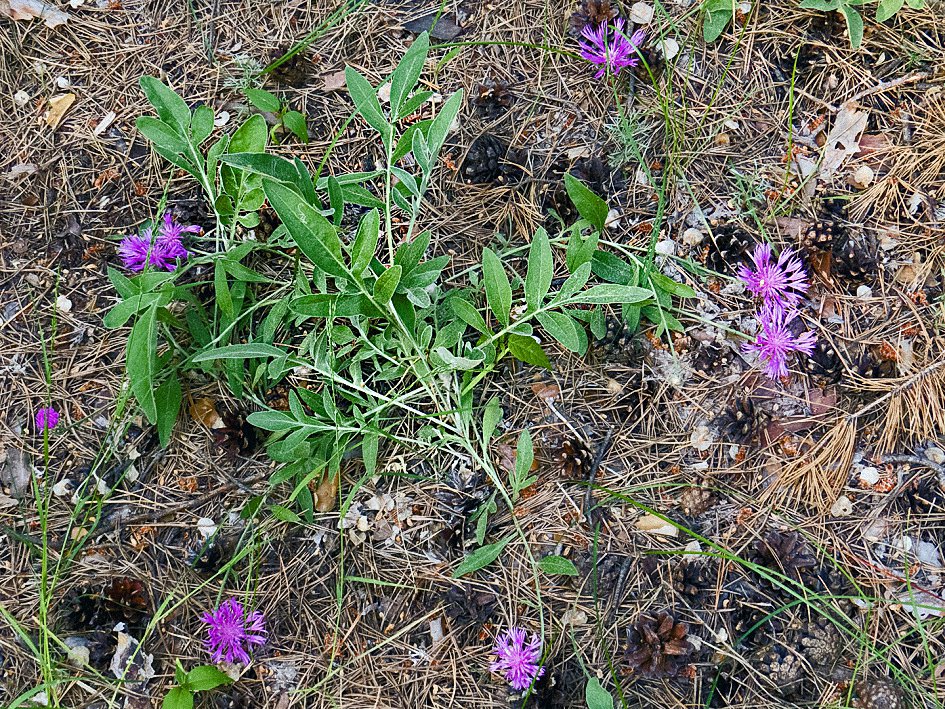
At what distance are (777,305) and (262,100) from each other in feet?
5.18

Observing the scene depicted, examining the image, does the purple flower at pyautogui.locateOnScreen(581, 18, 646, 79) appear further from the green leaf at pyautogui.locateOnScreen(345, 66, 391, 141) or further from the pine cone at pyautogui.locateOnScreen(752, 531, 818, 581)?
the pine cone at pyautogui.locateOnScreen(752, 531, 818, 581)

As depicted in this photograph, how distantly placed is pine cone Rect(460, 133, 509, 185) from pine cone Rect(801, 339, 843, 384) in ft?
3.36

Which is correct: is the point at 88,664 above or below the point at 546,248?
below

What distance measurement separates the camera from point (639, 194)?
2.07 m

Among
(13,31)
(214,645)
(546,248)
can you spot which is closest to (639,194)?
(546,248)

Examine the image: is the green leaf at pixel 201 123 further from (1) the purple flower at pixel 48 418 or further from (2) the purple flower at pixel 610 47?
(2) the purple flower at pixel 610 47

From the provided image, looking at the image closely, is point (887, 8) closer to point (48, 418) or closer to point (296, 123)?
point (296, 123)

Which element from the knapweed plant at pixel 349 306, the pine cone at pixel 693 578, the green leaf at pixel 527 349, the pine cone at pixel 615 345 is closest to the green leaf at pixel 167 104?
the knapweed plant at pixel 349 306

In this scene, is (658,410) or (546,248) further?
(658,410)

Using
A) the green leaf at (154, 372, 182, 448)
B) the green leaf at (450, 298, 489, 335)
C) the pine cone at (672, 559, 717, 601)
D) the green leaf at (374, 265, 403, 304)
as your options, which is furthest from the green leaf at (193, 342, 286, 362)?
the pine cone at (672, 559, 717, 601)

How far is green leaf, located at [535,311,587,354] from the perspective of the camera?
5.42ft

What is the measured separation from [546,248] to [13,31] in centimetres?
182

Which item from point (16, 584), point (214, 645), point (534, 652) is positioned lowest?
point (534, 652)

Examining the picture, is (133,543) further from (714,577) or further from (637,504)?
(714,577)
